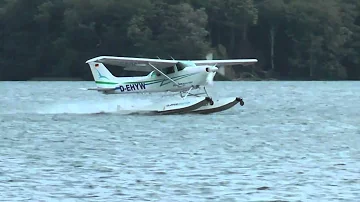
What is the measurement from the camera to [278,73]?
244 feet

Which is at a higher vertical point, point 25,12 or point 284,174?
point 25,12

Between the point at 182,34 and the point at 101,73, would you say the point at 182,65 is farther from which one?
the point at 182,34

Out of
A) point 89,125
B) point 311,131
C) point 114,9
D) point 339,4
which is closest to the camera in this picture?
point 311,131

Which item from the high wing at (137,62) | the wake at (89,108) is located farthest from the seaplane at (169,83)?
the wake at (89,108)

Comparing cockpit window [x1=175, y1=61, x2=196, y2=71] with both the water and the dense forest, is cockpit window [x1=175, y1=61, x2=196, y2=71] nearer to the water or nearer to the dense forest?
the water

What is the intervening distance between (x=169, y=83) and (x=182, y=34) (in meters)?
40.2

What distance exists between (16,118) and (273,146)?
34.0ft

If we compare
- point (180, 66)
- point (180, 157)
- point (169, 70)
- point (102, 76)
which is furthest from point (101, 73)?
point (180, 157)

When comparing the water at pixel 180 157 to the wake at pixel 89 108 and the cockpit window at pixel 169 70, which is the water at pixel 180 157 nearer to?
the wake at pixel 89 108

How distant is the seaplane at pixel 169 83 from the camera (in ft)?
90.5

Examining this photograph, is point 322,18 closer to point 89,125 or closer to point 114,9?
point 114,9

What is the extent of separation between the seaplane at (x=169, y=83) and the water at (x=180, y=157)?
1.08 feet

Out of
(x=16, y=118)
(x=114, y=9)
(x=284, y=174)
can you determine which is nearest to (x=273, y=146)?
(x=284, y=174)

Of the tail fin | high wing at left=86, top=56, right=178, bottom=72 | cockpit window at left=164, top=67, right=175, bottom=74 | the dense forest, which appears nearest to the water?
the tail fin
